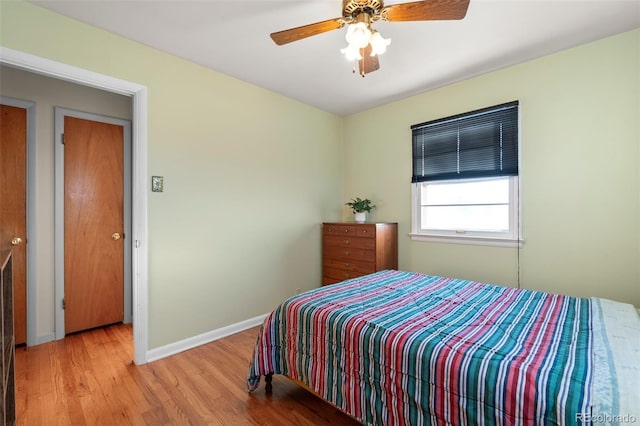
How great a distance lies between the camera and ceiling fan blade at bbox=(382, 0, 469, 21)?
1.42 meters

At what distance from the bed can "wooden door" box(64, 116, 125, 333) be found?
2.13 m

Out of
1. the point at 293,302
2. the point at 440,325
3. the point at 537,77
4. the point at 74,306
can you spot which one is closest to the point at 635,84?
the point at 537,77

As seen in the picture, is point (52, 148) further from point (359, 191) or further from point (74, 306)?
point (359, 191)

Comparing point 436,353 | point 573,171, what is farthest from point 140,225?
point 573,171

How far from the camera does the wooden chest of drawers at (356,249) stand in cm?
311

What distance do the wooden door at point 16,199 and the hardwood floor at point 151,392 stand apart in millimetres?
408

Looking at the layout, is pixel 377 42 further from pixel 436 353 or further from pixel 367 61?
pixel 436 353

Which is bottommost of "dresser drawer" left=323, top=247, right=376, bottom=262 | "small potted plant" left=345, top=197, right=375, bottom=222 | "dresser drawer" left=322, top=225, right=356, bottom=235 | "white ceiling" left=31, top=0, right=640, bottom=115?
"dresser drawer" left=323, top=247, right=376, bottom=262

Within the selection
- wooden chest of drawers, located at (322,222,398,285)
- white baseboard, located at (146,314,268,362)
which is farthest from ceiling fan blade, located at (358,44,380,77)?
white baseboard, located at (146,314,268,362)

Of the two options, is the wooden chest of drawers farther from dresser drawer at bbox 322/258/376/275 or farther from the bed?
the bed

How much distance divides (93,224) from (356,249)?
8.93ft

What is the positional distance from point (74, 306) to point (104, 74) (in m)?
2.20

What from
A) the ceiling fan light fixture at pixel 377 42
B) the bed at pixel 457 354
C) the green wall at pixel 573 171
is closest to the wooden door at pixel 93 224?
the bed at pixel 457 354

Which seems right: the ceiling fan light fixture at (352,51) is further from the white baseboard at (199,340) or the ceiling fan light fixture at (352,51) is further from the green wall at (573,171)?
the white baseboard at (199,340)
